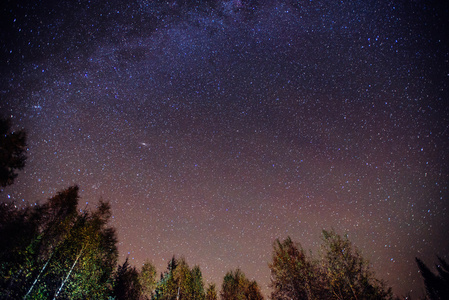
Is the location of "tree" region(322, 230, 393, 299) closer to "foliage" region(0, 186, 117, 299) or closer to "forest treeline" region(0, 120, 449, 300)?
"forest treeline" region(0, 120, 449, 300)

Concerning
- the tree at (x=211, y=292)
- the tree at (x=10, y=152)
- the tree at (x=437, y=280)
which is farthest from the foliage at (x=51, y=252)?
the tree at (x=437, y=280)

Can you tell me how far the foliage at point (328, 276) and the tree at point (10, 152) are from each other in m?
19.6

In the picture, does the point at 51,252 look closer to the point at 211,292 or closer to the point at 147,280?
the point at 147,280

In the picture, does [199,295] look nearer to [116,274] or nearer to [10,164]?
[116,274]

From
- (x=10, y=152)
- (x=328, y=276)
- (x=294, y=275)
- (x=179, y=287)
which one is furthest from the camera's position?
(x=179, y=287)

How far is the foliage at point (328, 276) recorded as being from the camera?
10.9m

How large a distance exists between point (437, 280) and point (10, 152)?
6666cm

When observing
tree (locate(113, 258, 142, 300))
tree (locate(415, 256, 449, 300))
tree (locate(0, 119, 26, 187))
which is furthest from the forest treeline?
tree (locate(415, 256, 449, 300))

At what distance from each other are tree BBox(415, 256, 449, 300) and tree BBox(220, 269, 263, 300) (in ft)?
134

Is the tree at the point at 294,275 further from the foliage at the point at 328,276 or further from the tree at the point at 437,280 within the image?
the tree at the point at 437,280

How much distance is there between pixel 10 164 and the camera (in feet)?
30.3

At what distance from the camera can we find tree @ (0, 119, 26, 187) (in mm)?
8867


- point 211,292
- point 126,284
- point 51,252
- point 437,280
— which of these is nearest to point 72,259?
point 51,252

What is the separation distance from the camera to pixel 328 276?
12180 millimetres
